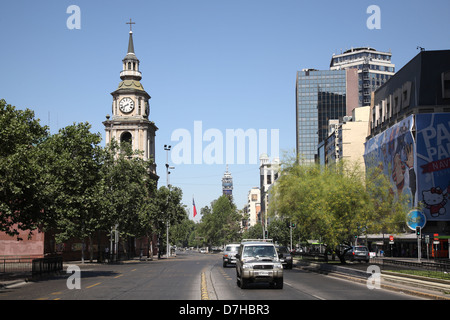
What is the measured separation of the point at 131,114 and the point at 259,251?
82.9m

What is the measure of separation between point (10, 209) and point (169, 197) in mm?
59644

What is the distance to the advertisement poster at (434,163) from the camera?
257ft

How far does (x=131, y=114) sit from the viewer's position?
105 metres

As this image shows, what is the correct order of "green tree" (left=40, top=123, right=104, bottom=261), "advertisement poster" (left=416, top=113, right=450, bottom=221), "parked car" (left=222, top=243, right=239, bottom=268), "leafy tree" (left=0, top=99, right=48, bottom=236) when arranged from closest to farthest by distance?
1. "leafy tree" (left=0, top=99, right=48, bottom=236)
2. "green tree" (left=40, top=123, right=104, bottom=261)
3. "parked car" (left=222, top=243, right=239, bottom=268)
4. "advertisement poster" (left=416, top=113, right=450, bottom=221)

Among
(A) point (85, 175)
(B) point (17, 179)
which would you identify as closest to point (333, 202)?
(A) point (85, 175)

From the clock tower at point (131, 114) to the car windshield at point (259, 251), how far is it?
79.2m

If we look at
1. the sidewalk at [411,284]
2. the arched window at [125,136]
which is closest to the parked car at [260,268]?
the sidewalk at [411,284]

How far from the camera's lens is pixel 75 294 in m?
22.1

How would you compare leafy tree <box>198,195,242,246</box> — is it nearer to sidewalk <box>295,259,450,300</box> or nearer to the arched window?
the arched window

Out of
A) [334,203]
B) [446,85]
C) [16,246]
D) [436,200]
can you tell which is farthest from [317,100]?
[334,203]

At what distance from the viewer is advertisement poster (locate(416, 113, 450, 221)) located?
3081 inches

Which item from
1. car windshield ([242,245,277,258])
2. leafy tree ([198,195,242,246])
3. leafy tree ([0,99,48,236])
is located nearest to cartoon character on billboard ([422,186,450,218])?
leafy tree ([0,99,48,236])

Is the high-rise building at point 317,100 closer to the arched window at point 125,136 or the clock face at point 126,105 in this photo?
the arched window at point 125,136

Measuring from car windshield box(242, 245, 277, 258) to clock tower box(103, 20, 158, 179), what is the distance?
79235 millimetres
